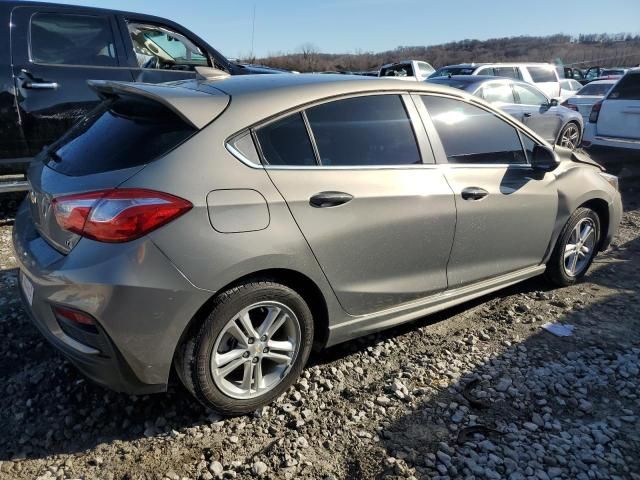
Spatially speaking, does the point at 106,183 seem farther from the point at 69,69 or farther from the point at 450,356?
the point at 69,69

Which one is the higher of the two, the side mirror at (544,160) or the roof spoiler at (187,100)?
the roof spoiler at (187,100)

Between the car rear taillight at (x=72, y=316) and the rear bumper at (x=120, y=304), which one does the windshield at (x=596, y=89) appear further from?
the car rear taillight at (x=72, y=316)

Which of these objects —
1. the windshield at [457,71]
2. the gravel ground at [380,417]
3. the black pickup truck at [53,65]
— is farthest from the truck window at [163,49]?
the windshield at [457,71]

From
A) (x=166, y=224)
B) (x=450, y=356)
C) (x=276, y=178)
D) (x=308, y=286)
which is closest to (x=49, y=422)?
(x=166, y=224)

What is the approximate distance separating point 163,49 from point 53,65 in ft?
4.27

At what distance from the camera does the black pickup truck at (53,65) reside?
503 centimetres

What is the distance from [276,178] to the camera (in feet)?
8.34

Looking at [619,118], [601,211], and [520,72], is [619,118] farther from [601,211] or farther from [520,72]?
[520,72]

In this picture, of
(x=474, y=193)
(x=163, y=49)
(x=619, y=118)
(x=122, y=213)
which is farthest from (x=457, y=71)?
(x=122, y=213)

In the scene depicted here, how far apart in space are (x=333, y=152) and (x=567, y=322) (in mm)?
2209

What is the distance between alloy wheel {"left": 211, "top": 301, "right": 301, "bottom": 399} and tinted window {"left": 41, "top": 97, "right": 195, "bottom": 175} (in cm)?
86

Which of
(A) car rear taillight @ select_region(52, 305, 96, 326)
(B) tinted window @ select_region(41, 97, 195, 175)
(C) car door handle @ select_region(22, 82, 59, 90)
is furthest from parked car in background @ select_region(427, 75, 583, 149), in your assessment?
(A) car rear taillight @ select_region(52, 305, 96, 326)

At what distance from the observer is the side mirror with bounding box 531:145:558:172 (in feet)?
12.1

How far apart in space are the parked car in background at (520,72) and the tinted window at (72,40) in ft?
33.2
